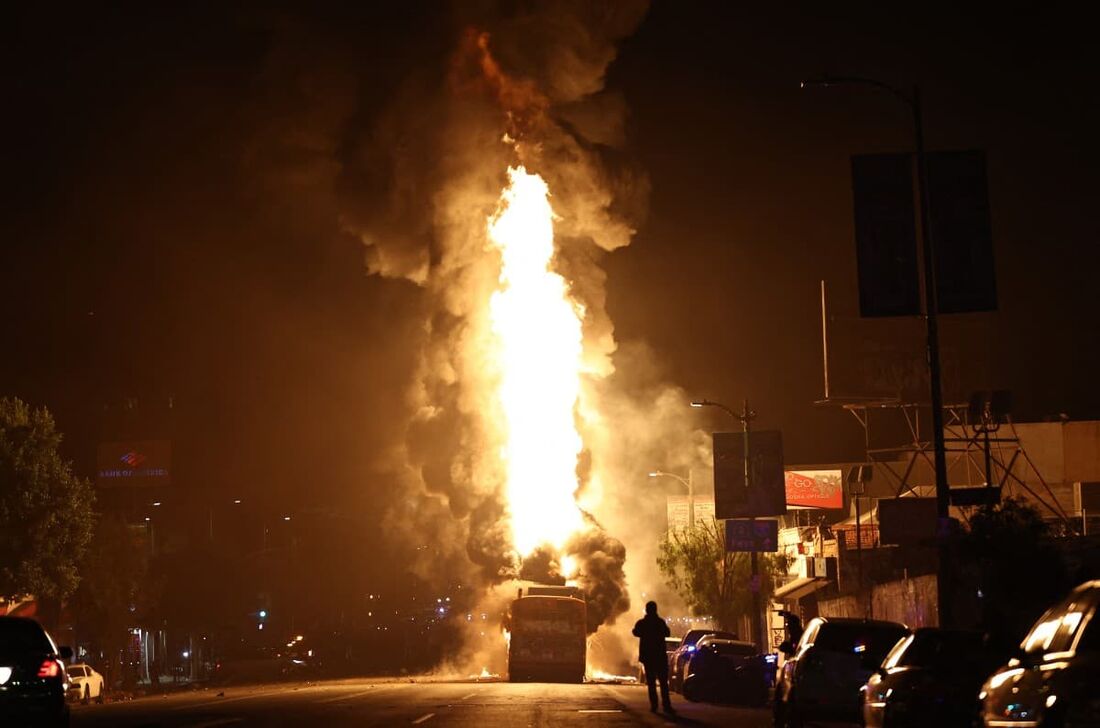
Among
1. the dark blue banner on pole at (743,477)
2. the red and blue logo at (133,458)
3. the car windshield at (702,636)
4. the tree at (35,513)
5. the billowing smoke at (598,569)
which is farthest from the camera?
the red and blue logo at (133,458)

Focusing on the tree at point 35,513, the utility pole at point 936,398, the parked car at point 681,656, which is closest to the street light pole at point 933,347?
the utility pole at point 936,398

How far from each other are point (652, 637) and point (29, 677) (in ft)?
44.4

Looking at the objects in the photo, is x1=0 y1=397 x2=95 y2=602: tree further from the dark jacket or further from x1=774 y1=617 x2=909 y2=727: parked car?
x1=774 y1=617 x2=909 y2=727: parked car

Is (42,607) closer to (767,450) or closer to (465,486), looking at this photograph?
(465,486)

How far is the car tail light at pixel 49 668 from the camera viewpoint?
18.7 meters

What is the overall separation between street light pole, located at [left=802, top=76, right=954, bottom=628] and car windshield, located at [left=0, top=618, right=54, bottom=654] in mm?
15804

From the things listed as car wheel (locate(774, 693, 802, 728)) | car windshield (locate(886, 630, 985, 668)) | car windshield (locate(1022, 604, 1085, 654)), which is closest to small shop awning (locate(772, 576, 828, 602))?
car wheel (locate(774, 693, 802, 728))

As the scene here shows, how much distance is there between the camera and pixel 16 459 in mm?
48875

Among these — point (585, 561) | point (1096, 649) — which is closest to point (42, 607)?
point (585, 561)

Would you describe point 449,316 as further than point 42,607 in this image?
Yes

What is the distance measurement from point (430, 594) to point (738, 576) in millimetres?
41255

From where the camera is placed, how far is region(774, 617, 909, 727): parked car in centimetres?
2081

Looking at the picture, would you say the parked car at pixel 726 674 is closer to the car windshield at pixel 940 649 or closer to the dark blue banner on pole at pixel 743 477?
the dark blue banner on pole at pixel 743 477

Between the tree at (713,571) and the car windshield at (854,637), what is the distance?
5093cm
